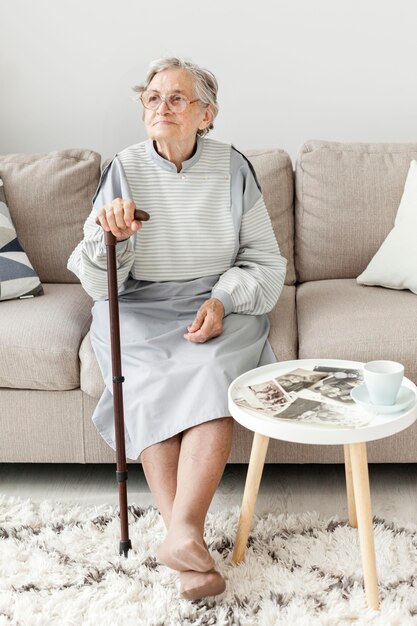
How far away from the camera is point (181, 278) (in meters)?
2.31

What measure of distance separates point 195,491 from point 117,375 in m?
0.31

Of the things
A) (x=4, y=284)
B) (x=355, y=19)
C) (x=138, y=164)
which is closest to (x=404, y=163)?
(x=355, y=19)

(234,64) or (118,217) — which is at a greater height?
(234,64)

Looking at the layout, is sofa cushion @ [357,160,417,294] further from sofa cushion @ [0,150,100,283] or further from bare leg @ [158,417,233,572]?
sofa cushion @ [0,150,100,283]

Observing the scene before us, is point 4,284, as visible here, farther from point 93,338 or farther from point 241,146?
point 241,146

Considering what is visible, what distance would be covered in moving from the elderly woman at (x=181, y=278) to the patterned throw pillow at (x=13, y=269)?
0.33 m

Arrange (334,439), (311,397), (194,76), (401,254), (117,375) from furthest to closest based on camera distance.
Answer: (401,254)
(194,76)
(117,375)
(311,397)
(334,439)

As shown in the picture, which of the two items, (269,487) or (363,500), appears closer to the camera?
(363,500)

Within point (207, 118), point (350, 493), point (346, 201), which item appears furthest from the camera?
point (346, 201)

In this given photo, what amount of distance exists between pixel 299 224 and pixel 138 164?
0.72m

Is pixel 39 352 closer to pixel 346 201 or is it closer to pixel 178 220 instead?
pixel 178 220

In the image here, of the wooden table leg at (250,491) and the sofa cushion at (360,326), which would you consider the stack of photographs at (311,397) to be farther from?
the sofa cushion at (360,326)

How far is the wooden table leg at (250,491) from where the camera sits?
1866 millimetres

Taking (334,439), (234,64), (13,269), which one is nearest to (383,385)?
(334,439)
